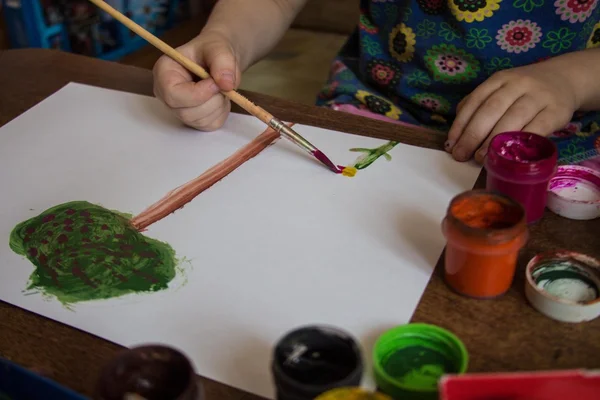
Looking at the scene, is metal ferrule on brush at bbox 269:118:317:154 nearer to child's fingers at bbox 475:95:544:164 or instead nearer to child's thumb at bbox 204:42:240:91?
child's thumb at bbox 204:42:240:91

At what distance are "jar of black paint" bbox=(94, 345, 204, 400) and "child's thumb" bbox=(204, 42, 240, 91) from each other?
0.44m

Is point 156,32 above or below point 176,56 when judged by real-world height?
below

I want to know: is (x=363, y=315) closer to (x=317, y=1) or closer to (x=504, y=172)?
(x=504, y=172)

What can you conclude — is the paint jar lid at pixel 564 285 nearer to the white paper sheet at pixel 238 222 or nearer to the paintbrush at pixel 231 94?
the white paper sheet at pixel 238 222

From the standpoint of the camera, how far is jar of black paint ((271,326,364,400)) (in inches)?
16.8

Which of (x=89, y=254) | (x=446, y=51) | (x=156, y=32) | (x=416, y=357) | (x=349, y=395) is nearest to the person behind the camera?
(x=349, y=395)

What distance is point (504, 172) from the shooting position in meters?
0.59

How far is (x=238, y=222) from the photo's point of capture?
0.66 metres

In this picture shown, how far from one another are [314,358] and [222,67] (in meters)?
0.46

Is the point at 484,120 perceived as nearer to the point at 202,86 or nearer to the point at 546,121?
the point at 546,121

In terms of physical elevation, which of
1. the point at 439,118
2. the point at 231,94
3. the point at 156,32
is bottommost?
the point at 156,32

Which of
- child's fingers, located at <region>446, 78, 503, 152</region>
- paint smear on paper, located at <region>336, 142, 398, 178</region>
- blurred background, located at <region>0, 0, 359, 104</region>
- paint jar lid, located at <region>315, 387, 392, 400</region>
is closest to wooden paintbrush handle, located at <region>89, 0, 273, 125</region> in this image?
paint smear on paper, located at <region>336, 142, 398, 178</region>

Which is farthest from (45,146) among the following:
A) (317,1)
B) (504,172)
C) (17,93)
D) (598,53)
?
(317,1)

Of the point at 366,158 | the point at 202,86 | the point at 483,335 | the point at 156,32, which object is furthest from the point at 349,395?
the point at 156,32
